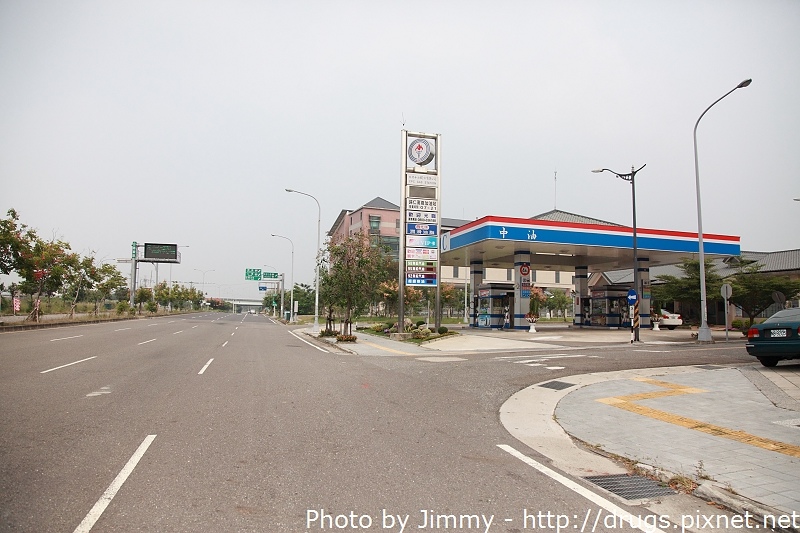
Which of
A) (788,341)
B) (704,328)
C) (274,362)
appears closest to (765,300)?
(704,328)

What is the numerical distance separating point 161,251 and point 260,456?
258 feet

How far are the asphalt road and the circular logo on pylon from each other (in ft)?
60.1

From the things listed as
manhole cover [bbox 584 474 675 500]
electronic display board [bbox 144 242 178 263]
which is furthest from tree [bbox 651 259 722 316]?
electronic display board [bbox 144 242 178 263]

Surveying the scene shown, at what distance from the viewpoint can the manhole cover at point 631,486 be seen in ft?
16.1

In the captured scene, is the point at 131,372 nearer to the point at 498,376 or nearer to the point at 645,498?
the point at 498,376

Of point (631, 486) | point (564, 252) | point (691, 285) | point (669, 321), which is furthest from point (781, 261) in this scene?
point (631, 486)

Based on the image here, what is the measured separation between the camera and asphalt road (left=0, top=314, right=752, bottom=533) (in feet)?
13.6

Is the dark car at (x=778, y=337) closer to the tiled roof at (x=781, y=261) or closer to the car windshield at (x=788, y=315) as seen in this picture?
the car windshield at (x=788, y=315)

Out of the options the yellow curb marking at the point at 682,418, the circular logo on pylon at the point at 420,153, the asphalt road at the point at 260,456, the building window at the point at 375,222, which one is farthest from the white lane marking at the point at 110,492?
the building window at the point at 375,222

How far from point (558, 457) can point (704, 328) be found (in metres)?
21.4

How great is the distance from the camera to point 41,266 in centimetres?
3164

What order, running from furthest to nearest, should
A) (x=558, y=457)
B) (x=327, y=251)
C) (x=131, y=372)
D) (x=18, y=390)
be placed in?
(x=327, y=251)
(x=131, y=372)
(x=18, y=390)
(x=558, y=457)

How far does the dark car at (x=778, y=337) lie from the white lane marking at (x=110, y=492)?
13307 millimetres

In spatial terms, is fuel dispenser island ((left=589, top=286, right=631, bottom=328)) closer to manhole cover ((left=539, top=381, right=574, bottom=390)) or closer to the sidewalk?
the sidewalk
